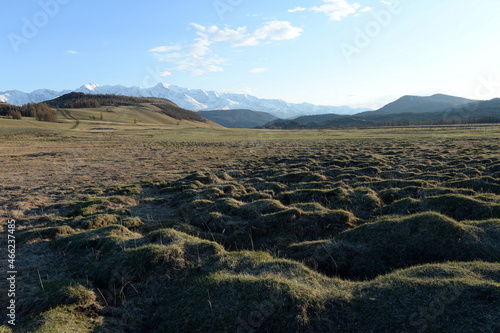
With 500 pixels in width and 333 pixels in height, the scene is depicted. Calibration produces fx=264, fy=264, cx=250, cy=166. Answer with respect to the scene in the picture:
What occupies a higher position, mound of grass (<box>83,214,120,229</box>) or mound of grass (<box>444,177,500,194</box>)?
mound of grass (<box>444,177,500,194</box>)

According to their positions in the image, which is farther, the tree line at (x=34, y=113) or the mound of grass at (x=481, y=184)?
the tree line at (x=34, y=113)

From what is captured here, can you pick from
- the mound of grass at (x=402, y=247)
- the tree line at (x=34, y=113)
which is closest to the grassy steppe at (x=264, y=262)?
the mound of grass at (x=402, y=247)

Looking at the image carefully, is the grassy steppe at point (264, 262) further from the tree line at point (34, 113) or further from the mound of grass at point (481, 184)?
the tree line at point (34, 113)

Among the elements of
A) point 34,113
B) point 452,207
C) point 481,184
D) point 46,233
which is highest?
point 34,113

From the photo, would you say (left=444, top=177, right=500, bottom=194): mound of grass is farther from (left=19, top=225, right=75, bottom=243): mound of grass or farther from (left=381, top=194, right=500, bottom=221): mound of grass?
(left=19, top=225, right=75, bottom=243): mound of grass

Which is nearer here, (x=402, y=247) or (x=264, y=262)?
(x=264, y=262)

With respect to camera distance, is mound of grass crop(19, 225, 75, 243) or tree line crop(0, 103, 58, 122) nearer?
mound of grass crop(19, 225, 75, 243)

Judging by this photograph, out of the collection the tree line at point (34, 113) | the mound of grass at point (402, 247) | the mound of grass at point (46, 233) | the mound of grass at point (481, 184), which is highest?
the tree line at point (34, 113)

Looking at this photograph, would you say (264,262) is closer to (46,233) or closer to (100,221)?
(100,221)

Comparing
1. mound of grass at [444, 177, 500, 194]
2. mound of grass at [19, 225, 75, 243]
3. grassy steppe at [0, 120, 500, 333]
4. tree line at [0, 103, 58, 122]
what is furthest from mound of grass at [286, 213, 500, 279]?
tree line at [0, 103, 58, 122]

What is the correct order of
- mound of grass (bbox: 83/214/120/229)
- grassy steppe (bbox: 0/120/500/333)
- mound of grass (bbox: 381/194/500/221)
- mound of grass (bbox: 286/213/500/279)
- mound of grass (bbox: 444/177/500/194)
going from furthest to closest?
mound of grass (bbox: 444/177/500/194) → mound of grass (bbox: 83/214/120/229) → mound of grass (bbox: 381/194/500/221) → mound of grass (bbox: 286/213/500/279) → grassy steppe (bbox: 0/120/500/333)

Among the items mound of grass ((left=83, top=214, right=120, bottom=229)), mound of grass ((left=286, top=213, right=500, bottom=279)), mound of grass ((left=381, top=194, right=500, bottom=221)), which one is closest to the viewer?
mound of grass ((left=286, top=213, right=500, bottom=279))

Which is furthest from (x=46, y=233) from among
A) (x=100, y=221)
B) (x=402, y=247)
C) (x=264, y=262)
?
(x=402, y=247)

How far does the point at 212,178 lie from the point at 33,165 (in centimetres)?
2355
